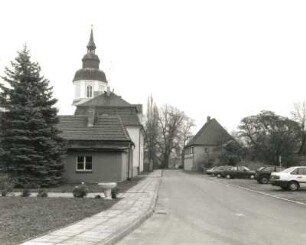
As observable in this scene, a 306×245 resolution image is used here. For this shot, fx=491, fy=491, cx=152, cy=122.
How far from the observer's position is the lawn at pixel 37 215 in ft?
36.2

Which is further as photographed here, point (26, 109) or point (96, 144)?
point (96, 144)

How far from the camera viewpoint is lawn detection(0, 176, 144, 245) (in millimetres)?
11023

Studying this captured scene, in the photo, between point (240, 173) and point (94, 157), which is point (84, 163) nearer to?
point (94, 157)

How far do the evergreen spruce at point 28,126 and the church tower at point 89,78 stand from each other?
58.1m

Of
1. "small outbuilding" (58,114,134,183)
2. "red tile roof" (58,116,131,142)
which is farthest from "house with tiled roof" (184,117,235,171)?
"small outbuilding" (58,114,134,183)

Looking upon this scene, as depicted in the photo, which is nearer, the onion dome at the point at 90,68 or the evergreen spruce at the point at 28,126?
the evergreen spruce at the point at 28,126

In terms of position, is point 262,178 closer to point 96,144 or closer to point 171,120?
point 96,144

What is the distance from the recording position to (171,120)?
103 metres

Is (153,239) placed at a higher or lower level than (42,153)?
lower

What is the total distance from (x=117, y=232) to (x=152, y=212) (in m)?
5.82

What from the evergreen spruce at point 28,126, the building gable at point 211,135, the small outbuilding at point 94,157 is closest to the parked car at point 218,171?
the small outbuilding at point 94,157

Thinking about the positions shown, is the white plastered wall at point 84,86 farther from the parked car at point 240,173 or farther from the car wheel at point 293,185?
the car wheel at point 293,185

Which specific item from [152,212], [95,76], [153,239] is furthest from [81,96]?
[153,239]

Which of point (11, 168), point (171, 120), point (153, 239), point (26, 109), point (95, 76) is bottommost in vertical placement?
point (153, 239)
